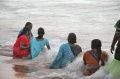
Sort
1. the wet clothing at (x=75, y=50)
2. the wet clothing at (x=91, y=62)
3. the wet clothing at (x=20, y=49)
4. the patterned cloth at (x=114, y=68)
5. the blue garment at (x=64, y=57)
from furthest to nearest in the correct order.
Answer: the wet clothing at (x=20, y=49) → the wet clothing at (x=75, y=50) → the blue garment at (x=64, y=57) → the wet clothing at (x=91, y=62) → the patterned cloth at (x=114, y=68)

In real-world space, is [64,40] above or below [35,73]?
below

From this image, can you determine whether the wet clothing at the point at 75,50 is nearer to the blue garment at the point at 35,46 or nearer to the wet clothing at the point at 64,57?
the wet clothing at the point at 64,57

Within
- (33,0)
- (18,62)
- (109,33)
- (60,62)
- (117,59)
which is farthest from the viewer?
(33,0)

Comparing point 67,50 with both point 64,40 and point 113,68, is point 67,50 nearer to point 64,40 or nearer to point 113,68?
point 113,68

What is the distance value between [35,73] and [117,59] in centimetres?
192

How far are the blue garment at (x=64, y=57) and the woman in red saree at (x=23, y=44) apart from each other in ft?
4.53

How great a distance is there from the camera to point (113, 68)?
6312 mm

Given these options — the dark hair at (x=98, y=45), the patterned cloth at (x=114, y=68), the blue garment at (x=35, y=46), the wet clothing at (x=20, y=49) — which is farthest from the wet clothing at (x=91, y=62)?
the wet clothing at (x=20, y=49)

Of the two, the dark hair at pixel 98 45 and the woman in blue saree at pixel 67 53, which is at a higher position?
the dark hair at pixel 98 45

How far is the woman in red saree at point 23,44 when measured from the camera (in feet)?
29.4

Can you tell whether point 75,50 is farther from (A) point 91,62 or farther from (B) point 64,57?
(A) point 91,62

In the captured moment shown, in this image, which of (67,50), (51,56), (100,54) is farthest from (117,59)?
(51,56)

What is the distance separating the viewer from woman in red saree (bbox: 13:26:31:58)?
8953mm

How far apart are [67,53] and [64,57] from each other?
0.52ft
